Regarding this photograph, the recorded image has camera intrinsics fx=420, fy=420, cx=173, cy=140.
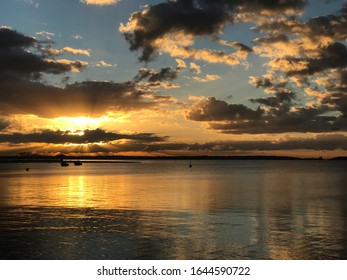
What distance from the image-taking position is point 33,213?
46.5 metres

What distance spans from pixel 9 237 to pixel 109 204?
2511cm

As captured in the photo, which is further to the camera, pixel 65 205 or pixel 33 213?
pixel 65 205

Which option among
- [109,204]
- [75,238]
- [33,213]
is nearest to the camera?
[75,238]

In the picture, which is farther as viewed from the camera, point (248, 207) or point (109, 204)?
point (109, 204)
